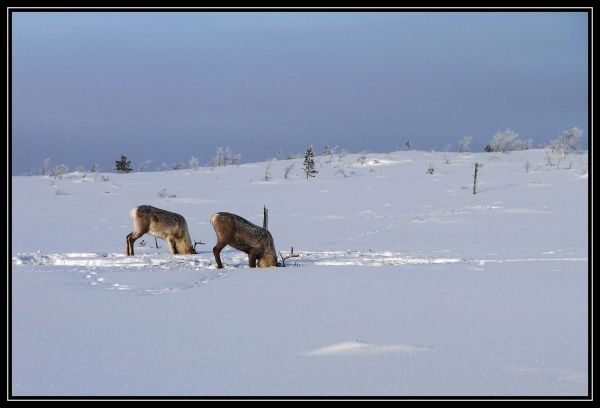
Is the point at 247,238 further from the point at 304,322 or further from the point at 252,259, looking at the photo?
the point at 304,322

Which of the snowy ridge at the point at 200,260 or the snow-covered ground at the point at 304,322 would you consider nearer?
the snow-covered ground at the point at 304,322

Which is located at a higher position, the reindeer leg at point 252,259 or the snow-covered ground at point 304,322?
the snow-covered ground at point 304,322

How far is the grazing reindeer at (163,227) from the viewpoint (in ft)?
35.5

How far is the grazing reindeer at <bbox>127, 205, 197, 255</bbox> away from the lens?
10.8m

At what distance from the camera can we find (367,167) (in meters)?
34.1

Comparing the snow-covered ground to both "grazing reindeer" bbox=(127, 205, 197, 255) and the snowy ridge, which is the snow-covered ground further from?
"grazing reindeer" bbox=(127, 205, 197, 255)

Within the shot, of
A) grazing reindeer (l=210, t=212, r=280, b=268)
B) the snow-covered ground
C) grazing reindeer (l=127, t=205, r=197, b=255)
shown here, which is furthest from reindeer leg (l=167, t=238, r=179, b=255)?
grazing reindeer (l=210, t=212, r=280, b=268)

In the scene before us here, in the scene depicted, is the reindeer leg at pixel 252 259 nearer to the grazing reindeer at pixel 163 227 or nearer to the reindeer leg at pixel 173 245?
the grazing reindeer at pixel 163 227

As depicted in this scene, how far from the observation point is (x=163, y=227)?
1084 cm

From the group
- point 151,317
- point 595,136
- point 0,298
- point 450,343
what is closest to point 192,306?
point 151,317

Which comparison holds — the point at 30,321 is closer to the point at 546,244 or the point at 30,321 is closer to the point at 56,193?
the point at 546,244

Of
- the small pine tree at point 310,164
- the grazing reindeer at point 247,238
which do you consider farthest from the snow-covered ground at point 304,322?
the small pine tree at point 310,164

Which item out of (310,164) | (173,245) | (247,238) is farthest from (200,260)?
(310,164)

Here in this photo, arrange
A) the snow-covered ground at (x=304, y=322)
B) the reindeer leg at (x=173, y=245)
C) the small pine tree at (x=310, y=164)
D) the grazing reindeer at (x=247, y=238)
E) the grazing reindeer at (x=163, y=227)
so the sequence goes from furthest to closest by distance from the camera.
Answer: the small pine tree at (x=310, y=164)
the reindeer leg at (x=173, y=245)
the grazing reindeer at (x=163, y=227)
the grazing reindeer at (x=247, y=238)
the snow-covered ground at (x=304, y=322)
